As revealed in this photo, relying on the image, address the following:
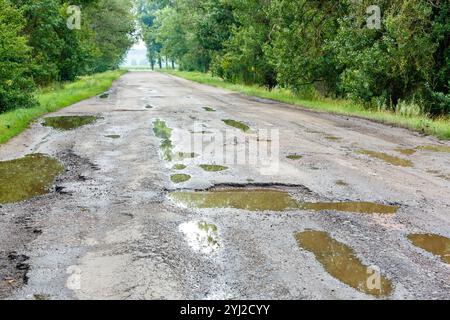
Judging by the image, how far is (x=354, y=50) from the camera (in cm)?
1670

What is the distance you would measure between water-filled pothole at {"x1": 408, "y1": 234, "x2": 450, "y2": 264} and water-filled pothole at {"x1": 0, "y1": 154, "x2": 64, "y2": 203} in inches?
193

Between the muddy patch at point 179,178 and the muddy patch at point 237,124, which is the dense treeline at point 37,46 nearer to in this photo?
the muddy patch at point 237,124

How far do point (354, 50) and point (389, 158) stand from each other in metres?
8.99

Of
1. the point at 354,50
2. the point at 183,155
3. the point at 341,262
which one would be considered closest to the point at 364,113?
the point at 354,50

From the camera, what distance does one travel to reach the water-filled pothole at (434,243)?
4.56 meters

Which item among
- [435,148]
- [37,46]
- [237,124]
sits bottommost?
[435,148]

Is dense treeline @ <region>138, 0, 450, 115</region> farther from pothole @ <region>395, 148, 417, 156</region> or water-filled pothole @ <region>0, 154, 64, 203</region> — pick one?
water-filled pothole @ <region>0, 154, 64, 203</region>

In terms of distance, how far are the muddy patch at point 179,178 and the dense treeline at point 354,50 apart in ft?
31.6

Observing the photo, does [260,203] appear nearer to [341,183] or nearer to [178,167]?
[341,183]

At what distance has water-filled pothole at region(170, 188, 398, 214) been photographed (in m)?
5.85

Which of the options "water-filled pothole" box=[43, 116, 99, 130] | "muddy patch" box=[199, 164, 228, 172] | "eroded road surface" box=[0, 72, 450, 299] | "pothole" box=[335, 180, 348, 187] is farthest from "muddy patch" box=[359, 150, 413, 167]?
"water-filled pothole" box=[43, 116, 99, 130]

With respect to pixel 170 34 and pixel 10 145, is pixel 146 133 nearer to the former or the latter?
pixel 10 145

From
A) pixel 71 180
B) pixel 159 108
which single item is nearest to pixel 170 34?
pixel 159 108
